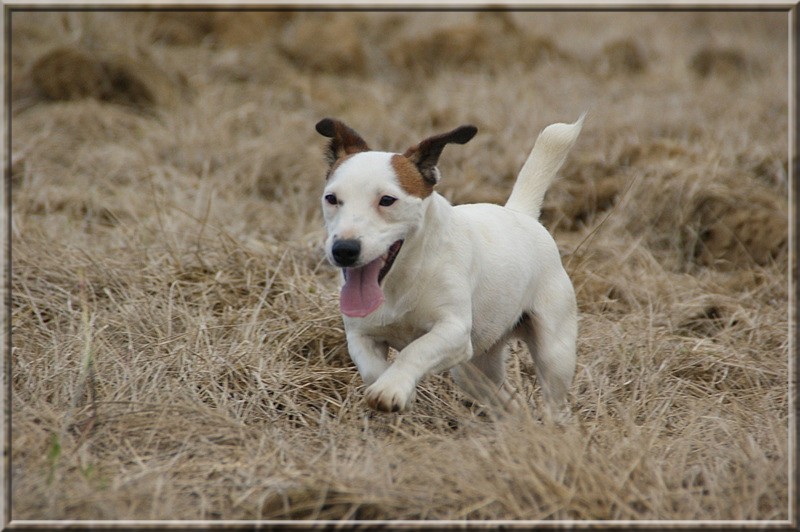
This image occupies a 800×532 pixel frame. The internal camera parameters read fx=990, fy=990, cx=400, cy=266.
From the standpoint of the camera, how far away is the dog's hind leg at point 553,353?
5.01 metres

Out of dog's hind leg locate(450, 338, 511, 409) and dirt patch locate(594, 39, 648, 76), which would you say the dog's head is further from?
dirt patch locate(594, 39, 648, 76)

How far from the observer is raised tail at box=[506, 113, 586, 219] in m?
5.40

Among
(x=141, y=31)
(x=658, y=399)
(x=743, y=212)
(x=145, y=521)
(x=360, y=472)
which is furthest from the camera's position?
(x=141, y=31)

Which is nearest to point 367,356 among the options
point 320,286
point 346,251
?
point 346,251

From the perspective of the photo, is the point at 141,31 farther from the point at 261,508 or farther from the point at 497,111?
the point at 261,508

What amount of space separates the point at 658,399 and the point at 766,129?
6.37 m

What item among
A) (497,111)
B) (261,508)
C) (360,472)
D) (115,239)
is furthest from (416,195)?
(497,111)

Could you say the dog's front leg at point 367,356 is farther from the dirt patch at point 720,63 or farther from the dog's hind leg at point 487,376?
the dirt patch at point 720,63

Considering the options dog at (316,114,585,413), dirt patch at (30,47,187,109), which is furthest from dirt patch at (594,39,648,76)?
dog at (316,114,585,413)

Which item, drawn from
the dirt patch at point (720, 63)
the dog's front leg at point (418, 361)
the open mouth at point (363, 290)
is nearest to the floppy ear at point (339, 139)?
the open mouth at point (363, 290)

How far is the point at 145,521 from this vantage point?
362 cm

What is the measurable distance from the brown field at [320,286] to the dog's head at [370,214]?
700 mm

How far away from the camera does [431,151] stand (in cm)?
449

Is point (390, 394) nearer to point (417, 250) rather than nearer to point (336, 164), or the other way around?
point (417, 250)
